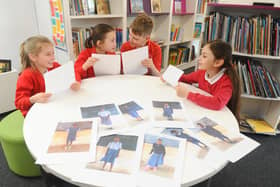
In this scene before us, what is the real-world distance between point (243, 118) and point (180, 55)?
1.50 metres

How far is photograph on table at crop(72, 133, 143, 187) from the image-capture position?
66cm

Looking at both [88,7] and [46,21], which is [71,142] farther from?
[46,21]

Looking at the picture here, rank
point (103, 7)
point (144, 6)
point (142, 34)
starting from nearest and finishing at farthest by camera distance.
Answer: point (142, 34)
point (103, 7)
point (144, 6)

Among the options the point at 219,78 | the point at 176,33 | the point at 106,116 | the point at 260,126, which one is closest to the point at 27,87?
the point at 106,116

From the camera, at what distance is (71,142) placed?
→ 2.70 feet

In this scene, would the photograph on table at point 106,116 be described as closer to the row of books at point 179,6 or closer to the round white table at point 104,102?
the round white table at point 104,102

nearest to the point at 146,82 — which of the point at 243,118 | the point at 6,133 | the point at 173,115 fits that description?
the point at 173,115

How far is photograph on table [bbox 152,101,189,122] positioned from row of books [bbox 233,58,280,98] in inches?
43.6

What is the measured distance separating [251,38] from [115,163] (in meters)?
1.77

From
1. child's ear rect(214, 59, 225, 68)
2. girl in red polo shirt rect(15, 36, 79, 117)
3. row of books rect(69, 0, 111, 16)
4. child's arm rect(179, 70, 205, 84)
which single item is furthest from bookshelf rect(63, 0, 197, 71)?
child's ear rect(214, 59, 225, 68)

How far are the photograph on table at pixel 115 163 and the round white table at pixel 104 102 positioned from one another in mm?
57

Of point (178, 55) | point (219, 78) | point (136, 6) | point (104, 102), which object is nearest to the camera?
point (104, 102)

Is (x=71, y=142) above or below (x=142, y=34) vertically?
below

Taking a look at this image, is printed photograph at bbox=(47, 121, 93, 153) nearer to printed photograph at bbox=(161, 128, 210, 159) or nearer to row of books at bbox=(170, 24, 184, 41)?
printed photograph at bbox=(161, 128, 210, 159)
